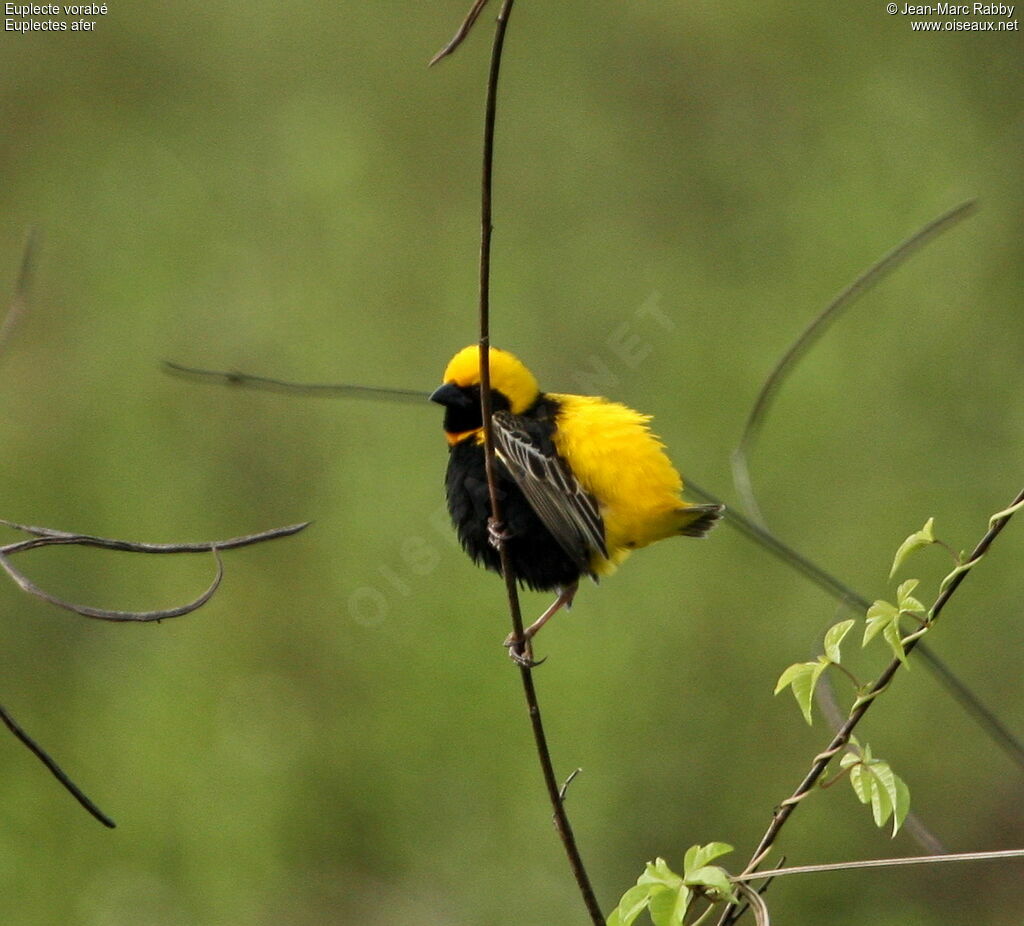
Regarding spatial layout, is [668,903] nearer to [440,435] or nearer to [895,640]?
[895,640]

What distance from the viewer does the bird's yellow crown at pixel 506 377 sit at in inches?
133

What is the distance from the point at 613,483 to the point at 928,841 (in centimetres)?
158

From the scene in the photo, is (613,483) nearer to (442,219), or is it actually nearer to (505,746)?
(505,746)

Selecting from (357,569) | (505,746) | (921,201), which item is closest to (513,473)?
(505,746)

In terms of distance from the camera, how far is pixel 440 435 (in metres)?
5.55

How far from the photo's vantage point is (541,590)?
3441 millimetres

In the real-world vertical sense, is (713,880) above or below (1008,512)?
below

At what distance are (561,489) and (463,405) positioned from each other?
351mm

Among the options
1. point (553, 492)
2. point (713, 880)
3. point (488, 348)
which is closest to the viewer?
point (713, 880)

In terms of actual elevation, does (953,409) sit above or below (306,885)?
above

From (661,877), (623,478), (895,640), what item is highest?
(895,640)

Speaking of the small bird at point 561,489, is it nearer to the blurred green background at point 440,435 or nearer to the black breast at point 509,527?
the black breast at point 509,527

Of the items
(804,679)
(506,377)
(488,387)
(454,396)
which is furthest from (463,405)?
(804,679)

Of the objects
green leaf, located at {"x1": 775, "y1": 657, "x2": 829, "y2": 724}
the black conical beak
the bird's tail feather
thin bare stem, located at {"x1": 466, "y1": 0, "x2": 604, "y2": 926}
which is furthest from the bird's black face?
green leaf, located at {"x1": 775, "y1": 657, "x2": 829, "y2": 724}
